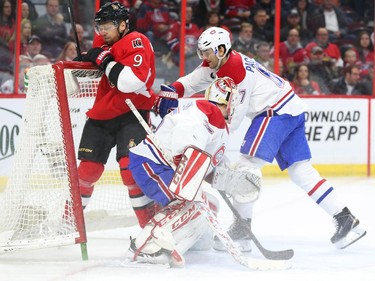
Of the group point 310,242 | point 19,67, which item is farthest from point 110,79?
point 19,67

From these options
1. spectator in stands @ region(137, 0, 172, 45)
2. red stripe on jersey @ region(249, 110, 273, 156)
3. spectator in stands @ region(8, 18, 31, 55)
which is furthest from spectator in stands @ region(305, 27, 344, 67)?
red stripe on jersey @ region(249, 110, 273, 156)

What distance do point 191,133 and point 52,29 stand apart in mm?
3372

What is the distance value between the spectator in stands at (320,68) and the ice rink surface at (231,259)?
6.92ft

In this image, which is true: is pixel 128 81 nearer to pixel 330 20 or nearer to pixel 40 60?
pixel 40 60

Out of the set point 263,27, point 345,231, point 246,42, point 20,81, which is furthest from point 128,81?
point 263,27

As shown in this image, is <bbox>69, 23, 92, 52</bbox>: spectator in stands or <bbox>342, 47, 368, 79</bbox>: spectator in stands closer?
<bbox>69, 23, 92, 52</bbox>: spectator in stands

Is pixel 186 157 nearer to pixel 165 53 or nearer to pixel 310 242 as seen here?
pixel 310 242

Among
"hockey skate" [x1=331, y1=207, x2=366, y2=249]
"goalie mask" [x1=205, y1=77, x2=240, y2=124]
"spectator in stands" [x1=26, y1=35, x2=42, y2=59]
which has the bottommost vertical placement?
"hockey skate" [x1=331, y1=207, x2=366, y2=249]

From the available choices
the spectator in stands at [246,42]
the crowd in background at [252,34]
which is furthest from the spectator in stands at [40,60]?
the spectator in stands at [246,42]

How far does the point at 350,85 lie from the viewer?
8.05 meters

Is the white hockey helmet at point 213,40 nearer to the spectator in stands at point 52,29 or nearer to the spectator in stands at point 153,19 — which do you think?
the spectator in stands at point 52,29

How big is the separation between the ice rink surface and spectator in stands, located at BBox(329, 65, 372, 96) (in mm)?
2059

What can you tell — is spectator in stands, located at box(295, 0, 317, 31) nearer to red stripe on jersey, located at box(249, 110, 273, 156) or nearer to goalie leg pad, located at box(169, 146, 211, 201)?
red stripe on jersey, located at box(249, 110, 273, 156)

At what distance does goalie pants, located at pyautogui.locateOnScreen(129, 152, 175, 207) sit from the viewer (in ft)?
14.5
